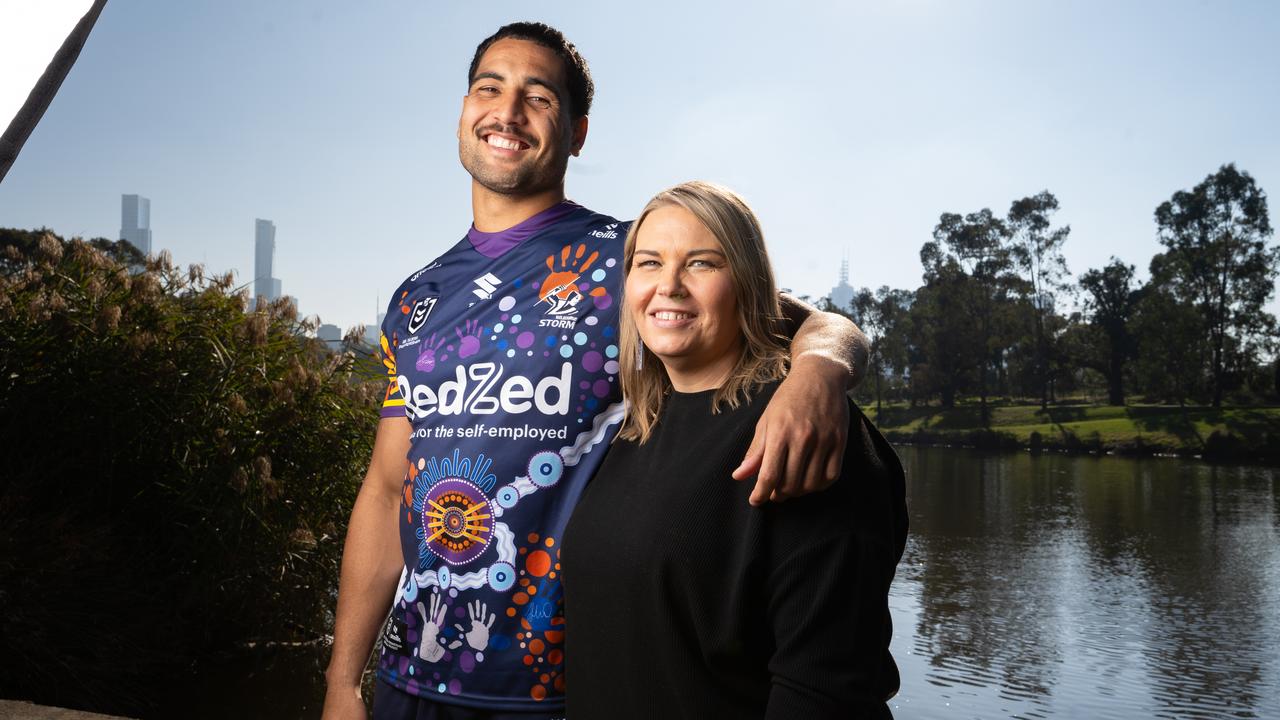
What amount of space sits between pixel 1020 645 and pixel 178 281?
1102cm

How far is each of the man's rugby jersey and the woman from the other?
160mm

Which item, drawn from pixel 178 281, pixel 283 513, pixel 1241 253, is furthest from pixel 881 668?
pixel 1241 253

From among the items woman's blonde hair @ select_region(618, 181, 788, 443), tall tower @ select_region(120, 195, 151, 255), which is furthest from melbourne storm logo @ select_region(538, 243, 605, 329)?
tall tower @ select_region(120, 195, 151, 255)

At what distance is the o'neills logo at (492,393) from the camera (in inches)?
73.9

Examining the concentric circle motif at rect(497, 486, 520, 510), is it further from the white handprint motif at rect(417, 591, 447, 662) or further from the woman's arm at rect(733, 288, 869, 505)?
the woman's arm at rect(733, 288, 869, 505)

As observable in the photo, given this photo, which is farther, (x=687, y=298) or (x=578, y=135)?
(x=578, y=135)

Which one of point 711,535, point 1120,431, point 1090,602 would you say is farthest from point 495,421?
point 1120,431

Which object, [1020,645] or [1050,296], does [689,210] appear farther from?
[1050,296]

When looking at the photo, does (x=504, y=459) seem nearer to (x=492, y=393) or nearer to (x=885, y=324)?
(x=492, y=393)

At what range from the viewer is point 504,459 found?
188 centimetres

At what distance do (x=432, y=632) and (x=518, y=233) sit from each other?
0.83 meters

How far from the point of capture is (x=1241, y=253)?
157 ft

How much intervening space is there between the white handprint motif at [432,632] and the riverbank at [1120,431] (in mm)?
41660

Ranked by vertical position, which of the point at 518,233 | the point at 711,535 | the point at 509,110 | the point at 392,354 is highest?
the point at 509,110
